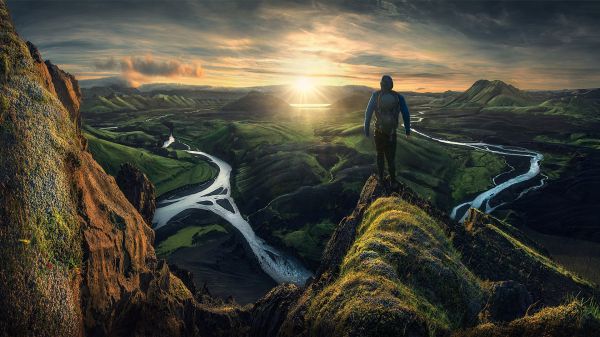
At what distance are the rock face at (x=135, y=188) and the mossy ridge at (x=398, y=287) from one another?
177ft

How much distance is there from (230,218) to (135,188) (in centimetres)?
3116

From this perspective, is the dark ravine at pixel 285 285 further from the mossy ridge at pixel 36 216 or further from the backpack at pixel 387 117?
the backpack at pixel 387 117

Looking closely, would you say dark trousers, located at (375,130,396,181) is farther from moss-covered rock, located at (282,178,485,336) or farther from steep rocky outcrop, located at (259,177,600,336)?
moss-covered rock, located at (282,178,485,336)

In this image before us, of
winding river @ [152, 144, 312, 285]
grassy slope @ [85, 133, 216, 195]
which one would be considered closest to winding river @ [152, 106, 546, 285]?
winding river @ [152, 144, 312, 285]

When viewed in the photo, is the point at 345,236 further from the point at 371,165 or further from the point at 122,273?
the point at 371,165

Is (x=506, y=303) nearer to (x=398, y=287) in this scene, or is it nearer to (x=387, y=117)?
(x=398, y=287)

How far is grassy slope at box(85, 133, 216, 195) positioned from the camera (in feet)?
360

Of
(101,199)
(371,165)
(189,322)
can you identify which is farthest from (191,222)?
(101,199)

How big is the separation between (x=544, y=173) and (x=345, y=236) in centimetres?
14204

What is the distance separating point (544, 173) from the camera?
429ft

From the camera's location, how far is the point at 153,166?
394 ft

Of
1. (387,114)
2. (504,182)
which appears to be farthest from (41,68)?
(504,182)

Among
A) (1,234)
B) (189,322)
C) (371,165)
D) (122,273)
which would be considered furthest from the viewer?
(371,165)

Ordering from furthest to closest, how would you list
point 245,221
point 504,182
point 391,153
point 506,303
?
point 504,182, point 245,221, point 391,153, point 506,303
